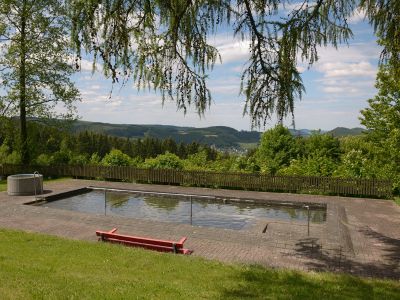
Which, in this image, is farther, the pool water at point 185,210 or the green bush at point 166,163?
the green bush at point 166,163

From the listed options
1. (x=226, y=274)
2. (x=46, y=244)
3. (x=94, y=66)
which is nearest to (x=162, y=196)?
(x=46, y=244)

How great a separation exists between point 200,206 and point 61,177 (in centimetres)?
1356

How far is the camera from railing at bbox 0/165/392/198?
70.0 ft

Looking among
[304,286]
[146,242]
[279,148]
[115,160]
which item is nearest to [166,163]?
[115,160]

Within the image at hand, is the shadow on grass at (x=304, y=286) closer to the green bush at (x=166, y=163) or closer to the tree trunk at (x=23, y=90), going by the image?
the green bush at (x=166, y=163)

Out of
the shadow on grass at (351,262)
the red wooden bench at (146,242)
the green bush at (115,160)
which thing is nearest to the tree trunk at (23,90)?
the green bush at (115,160)

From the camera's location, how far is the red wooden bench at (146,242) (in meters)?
11.0

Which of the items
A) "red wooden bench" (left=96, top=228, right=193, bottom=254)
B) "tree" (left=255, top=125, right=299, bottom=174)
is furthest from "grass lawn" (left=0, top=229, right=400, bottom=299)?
"tree" (left=255, top=125, right=299, bottom=174)

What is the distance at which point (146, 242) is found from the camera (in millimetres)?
11359

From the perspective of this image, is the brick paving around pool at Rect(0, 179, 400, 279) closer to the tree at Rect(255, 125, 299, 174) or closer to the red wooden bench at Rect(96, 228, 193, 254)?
the red wooden bench at Rect(96, 228, 193, 254)

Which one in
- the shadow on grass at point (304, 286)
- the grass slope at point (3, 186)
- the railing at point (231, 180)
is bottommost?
the shadow on grass at point (304, 286)

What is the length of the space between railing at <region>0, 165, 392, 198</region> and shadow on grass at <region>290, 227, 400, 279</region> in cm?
932

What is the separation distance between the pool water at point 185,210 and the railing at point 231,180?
3.27 m

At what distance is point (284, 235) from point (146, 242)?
487cm
